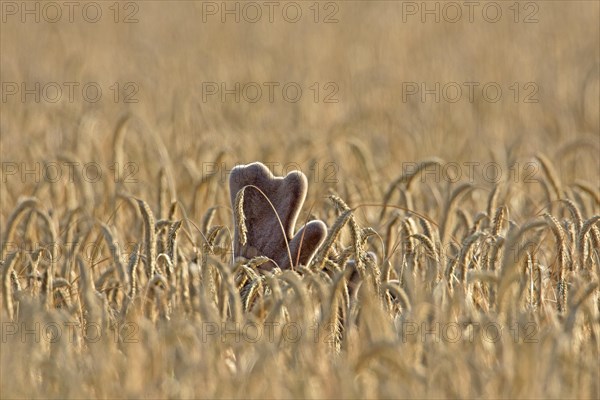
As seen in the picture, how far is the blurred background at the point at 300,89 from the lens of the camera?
581 cm

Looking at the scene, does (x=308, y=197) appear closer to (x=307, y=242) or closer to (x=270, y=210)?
(x=270, y=210)

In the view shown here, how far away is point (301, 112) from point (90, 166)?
8.56 feet

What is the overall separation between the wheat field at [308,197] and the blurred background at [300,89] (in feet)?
0.12

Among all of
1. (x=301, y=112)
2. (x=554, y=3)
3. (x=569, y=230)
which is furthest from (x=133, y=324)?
(x=554, y=3)

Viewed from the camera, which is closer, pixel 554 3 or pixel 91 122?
pixel 91 122

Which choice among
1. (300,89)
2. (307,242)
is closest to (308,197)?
(307,242)

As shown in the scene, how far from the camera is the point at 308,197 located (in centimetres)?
507

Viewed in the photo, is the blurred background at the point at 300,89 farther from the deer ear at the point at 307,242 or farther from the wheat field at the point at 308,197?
the deer ear at the point at 307,242

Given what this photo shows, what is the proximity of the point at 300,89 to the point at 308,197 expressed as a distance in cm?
401

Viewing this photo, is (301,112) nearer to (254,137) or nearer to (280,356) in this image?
(254,137)

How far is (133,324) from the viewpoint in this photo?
2.88 metres

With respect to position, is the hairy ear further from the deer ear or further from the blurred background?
the blurred background

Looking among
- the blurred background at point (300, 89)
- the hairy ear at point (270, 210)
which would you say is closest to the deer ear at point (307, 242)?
the hairy ear at point (270, 210)

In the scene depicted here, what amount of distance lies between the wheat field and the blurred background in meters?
0.04
